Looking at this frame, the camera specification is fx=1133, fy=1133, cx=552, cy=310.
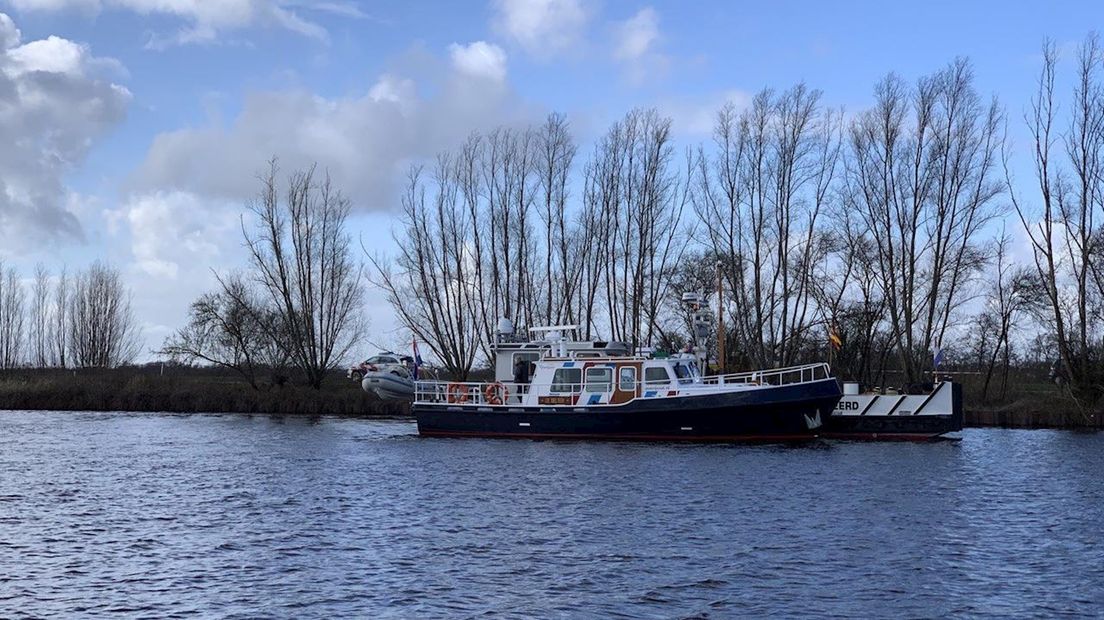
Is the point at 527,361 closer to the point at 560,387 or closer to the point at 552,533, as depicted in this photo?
the point at 560,387

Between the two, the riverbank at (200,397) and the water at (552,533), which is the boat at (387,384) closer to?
the riverbank at (200,397)

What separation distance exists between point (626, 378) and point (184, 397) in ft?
95.0

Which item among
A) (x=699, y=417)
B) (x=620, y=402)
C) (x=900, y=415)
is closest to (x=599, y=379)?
(x=620, y=402)

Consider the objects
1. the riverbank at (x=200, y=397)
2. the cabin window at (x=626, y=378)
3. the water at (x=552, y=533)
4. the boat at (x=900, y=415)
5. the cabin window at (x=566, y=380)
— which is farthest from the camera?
the riverbank at (x=200, y=397)

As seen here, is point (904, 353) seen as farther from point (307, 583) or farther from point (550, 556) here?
point (307, 583)

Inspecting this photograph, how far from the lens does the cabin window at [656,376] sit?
35.1 metres

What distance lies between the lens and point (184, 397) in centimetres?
5584

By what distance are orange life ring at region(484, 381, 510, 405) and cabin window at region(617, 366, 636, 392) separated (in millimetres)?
4206

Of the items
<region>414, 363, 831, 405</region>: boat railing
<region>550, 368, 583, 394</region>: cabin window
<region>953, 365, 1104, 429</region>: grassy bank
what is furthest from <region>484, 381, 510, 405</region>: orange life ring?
<region>953, 365, 1104, 429</region>: grassy bank

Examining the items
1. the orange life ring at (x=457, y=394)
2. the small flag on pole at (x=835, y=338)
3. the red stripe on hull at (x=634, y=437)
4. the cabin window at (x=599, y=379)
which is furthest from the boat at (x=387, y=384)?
the small flag on pole at (x=835, y=338)

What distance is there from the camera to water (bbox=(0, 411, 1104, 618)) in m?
13.6

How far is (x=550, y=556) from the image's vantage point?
1639cm

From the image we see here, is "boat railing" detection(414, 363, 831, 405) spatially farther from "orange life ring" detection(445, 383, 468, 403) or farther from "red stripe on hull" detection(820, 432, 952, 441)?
"red stripe on hull" detection(820, 432, 952, 441)

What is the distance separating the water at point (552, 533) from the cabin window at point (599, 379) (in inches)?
151
